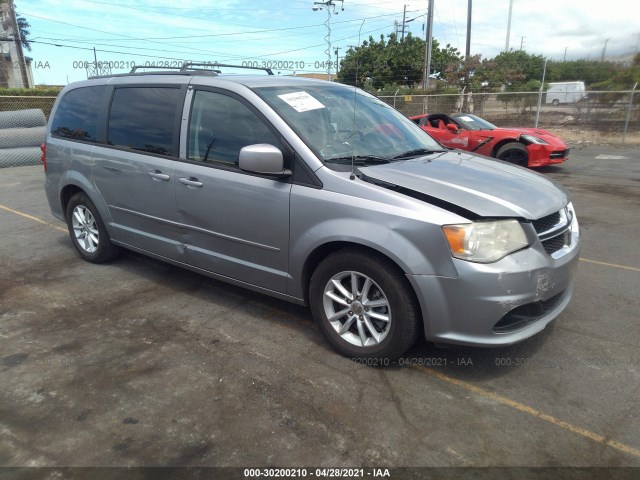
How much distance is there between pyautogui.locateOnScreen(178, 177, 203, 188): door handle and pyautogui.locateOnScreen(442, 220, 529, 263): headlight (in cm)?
195

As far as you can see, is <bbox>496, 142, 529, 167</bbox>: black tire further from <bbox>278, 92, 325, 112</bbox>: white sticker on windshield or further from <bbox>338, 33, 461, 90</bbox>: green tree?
<bbox>338, 33, 461, 90</bbox>: green tree

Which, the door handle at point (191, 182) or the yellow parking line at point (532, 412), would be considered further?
the door handle at point (191, 182)

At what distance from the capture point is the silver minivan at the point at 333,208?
279cm

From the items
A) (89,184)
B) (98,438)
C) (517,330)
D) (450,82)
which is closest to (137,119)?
(89,184)

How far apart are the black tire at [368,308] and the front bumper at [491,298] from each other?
0.37 ft

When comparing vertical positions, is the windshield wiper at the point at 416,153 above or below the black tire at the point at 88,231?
above

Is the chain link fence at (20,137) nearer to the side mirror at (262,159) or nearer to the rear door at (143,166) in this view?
the rear door at (143,166)

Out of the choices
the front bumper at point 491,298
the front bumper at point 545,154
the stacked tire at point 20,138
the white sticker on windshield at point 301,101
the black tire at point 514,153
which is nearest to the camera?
the front bumper at point 491,298

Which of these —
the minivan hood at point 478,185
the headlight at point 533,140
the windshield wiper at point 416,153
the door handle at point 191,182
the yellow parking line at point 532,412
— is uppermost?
the windshield wiper at point 416,153

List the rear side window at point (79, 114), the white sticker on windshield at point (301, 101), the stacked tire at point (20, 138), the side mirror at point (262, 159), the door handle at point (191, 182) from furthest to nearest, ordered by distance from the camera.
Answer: the stacked tire at point (20, 138) < the rear side window at point (79, 114) < the door handle at point (191, 182) < the white sticker on windshield at point (301, 101) < the side mirror at point (262, 159)

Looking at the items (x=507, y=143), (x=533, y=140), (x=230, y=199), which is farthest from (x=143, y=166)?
(x=533, y=140)

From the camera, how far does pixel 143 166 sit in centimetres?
416

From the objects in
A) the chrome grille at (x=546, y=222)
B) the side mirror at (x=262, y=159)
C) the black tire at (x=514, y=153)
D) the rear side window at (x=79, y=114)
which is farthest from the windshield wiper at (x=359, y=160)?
the black tire at (x=514, y=153)

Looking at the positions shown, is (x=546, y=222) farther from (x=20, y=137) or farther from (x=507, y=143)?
(x=20, y=137)
